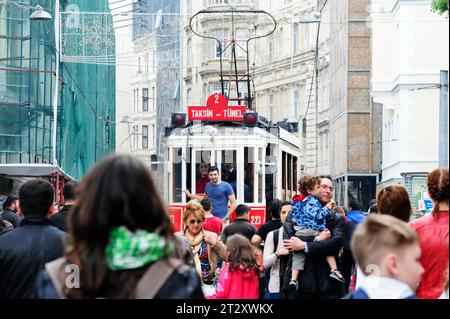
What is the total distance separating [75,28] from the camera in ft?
103

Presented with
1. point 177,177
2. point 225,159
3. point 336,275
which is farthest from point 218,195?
point 336,275

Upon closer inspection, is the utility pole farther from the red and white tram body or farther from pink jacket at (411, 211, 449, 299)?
pink jacket at (411, 211, 449, 299)

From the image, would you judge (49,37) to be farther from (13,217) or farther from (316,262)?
(316,262)

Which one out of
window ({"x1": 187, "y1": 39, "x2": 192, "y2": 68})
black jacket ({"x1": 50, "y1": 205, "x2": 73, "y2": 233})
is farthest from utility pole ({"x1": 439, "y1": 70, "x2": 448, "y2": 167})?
window ({"x1": 187, "y1": 39, "x2": 192, "y2": 68})

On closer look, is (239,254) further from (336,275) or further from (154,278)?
(154,278)

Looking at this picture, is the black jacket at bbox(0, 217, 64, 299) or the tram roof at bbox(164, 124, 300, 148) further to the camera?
the tram roof at bbox(164, 124, 300, 148)

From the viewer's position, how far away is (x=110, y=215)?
4.05 metres

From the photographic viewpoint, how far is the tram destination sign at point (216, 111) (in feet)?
72.1

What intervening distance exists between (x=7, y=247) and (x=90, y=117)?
32310mm

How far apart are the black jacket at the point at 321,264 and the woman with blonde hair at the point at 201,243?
87 centimetres

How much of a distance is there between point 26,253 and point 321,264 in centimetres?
364

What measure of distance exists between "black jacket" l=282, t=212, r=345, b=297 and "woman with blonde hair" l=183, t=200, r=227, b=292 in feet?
2.84

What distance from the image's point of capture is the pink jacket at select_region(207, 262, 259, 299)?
9.70m

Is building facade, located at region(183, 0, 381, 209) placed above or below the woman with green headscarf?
above
